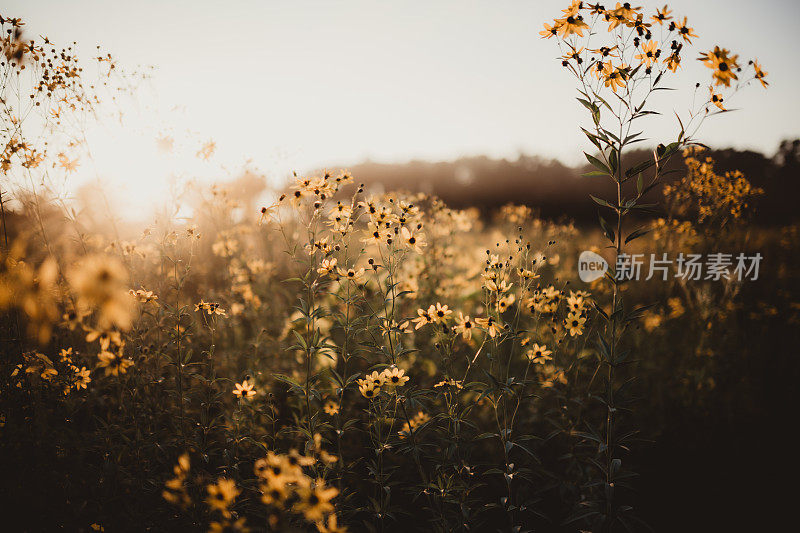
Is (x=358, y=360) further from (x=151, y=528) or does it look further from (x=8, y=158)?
(x=8, y=158)

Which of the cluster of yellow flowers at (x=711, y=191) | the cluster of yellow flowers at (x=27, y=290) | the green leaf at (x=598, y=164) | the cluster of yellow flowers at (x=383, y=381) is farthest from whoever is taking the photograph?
the cluster of yellow flowers at (x=711, y=191)

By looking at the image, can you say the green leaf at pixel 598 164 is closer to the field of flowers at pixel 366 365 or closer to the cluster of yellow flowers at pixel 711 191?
the field of flowers at pixel 366 365

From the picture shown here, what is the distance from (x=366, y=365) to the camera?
4.10 metres

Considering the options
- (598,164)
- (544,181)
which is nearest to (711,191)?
(598,164)

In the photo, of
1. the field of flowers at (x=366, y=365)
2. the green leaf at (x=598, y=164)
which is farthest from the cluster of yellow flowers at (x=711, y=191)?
the green leaf at (x=598, y=164)

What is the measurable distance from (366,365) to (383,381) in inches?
81.4

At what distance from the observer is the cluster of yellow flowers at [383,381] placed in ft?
6.70

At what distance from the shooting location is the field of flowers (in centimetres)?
187

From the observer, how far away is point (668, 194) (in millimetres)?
3961

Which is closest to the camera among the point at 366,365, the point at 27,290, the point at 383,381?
the point at 383,381

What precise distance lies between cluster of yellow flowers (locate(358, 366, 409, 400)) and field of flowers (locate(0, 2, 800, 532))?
0.08 feet

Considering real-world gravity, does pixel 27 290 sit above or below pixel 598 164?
below

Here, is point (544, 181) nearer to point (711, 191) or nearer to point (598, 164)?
point (711, 191)

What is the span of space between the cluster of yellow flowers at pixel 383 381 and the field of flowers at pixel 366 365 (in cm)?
2
